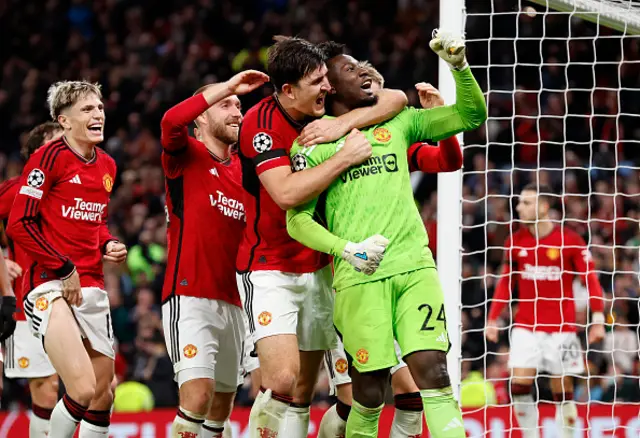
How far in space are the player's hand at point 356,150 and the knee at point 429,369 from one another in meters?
0.96

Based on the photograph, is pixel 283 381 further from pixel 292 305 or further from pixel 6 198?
pixel 6 198

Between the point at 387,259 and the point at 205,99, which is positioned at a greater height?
the point at 205,99

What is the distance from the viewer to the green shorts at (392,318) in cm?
480

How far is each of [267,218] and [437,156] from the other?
954 millimetres

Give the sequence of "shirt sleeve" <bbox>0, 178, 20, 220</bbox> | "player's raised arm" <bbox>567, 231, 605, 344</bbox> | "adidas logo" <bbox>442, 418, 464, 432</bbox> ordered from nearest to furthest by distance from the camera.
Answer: "adidas logo" <bbox>442, 418, 464, 432</bbox> → "shirt sleeve" <bbox>0, 178, 20, 220</bbox> → "player's raised arm" <bbox>567, 231, 605, 344</bbox>

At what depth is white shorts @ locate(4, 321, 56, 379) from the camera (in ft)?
24.5

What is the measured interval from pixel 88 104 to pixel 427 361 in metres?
2.74

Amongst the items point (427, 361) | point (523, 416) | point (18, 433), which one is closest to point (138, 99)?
point (18, 433)

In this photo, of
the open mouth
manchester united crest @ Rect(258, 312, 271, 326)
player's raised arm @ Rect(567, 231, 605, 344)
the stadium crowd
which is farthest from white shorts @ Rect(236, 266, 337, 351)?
the stadium crowd

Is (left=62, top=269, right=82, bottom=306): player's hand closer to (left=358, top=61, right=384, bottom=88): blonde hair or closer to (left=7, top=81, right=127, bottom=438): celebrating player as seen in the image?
(left=7, top=81, right=127, bottom=438): celebrating player

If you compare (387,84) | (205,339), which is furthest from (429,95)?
(387,84)

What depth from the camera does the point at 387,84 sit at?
46.6 feet

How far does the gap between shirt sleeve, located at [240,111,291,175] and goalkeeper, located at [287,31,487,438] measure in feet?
0.31

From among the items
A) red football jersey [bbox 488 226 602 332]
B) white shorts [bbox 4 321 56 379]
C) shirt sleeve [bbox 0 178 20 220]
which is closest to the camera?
shirt sleeve [bbox 0 178 20 220]
